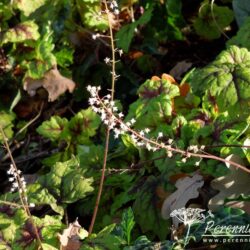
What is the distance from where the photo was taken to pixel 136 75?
3320 millimetres

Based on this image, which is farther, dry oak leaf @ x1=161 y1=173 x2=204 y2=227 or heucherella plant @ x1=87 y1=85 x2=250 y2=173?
dry oak leaf @ x1=161 y1=173 x2=204 y2=227

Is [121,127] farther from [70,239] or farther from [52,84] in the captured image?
[52,84]

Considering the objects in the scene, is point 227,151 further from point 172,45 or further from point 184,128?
point 172,45

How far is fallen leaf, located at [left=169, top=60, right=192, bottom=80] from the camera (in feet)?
10.4

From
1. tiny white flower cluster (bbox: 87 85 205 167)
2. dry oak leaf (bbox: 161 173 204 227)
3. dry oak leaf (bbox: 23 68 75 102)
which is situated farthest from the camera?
dry oak leaf (bbox: 23 68 75 102)

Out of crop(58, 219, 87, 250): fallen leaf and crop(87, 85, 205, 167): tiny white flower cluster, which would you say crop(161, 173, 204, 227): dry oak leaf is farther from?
crop(58, 219, 87, 250): fallen leaf

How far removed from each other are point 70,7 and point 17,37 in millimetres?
369

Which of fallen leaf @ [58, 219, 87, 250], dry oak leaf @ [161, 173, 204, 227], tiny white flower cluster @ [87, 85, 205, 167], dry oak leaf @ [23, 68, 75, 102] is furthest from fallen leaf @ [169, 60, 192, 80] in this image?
fallen leaf @ [58, 219, 87, 250]

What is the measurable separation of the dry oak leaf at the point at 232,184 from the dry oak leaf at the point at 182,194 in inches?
2.3

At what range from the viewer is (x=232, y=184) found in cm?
208

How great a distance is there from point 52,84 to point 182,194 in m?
1.29

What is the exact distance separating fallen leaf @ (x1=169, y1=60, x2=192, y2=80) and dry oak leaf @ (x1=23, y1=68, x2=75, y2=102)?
1.73 feet

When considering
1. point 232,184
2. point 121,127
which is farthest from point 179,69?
point 121,127

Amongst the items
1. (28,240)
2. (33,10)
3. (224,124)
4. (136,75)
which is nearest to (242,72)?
(224,124)
